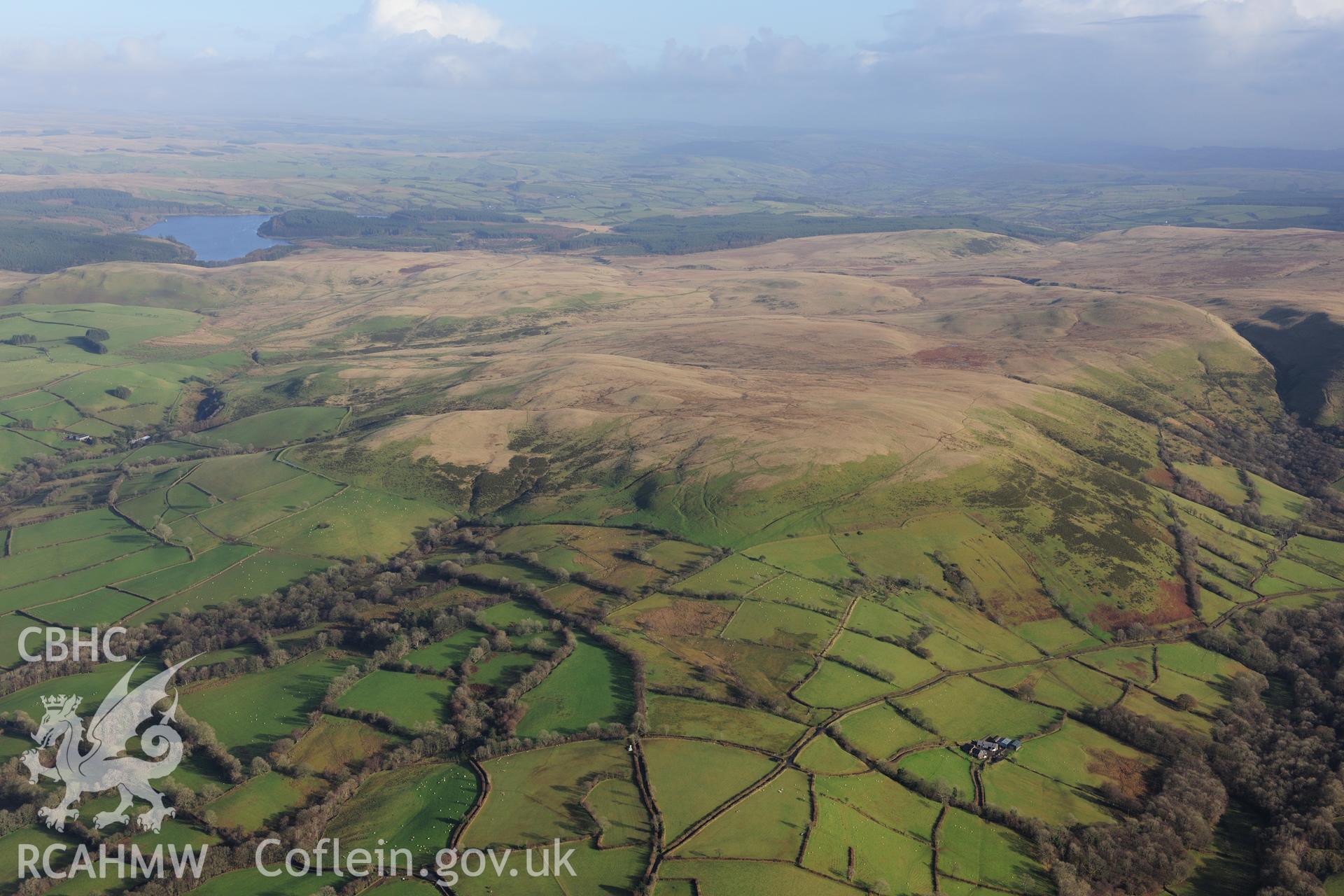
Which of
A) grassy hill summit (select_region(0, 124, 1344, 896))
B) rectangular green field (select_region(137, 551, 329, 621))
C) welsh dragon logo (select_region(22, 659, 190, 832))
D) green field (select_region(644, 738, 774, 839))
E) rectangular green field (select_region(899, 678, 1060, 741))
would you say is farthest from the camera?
rectangular green field (select_region(137, 551, 329, 621))

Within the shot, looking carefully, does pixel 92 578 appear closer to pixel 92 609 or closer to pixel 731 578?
pixel 92 609

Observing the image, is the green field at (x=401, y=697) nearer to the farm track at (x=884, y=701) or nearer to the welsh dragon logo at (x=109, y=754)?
the welsh dragon logo at (x=109, y=754)

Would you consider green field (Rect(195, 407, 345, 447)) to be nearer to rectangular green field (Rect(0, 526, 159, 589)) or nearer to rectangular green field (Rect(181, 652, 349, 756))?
rectangular green field (Rect(0, 526, 159, 589))

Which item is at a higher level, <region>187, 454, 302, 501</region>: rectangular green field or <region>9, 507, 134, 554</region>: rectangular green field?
<region>187, 454, 302, 501</region>: rectangular green field

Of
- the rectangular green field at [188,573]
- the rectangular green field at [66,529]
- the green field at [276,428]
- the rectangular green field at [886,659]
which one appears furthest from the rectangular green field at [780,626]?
the green field at [276,428]

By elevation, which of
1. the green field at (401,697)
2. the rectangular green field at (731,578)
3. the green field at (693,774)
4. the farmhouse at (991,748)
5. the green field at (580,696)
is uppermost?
the rectangular green field at (731,578)

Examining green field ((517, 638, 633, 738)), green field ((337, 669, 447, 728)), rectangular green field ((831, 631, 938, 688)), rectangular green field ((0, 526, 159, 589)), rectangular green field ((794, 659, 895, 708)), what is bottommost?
rectangular green field ((0, 526, 159, 589))

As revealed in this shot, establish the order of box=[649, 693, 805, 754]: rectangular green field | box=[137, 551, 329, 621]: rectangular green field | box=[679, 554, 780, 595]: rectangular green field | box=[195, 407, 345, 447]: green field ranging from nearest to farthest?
box=[649, 693, 805, 754]: rectangular green field < box=[679, 554, 780, 595]: rectangular green field < box=[137, 551, 329, 621]: rectangular green field < box=[195, 407, 345, 447]: green field

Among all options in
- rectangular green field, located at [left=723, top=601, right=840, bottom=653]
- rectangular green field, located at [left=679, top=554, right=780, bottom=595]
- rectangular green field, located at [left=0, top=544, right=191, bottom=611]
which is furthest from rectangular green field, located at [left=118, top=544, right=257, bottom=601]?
rectangular green field, located at [left=723, top=601, right=840, bottom=653]
